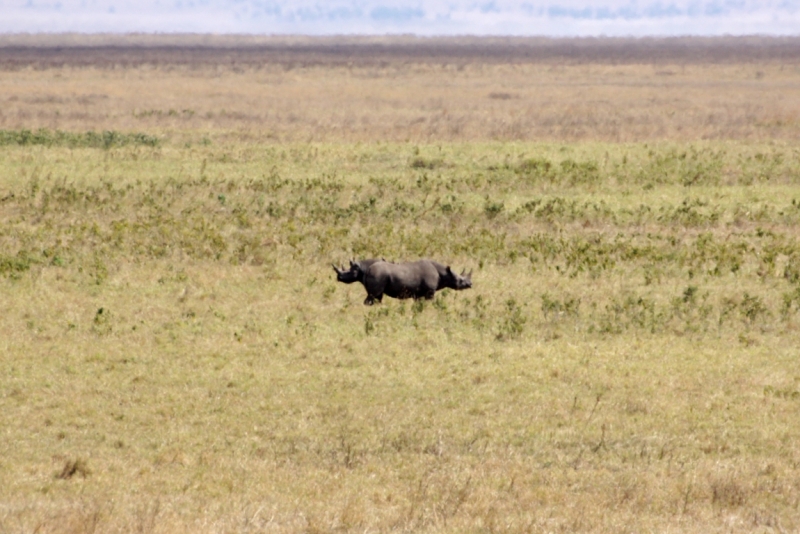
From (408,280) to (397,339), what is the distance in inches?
75.0

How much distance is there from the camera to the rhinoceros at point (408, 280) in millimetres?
15562

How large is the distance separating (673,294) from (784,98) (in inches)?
1645

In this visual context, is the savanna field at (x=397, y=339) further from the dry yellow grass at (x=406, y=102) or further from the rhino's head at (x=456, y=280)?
the dry yellow grass at (x=406, y=102)

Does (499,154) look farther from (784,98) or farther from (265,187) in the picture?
(784,98)

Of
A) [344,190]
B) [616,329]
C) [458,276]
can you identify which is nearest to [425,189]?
[344,190]

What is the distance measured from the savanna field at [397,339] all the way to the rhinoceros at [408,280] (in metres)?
0.36

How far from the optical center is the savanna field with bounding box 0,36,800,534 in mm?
8906

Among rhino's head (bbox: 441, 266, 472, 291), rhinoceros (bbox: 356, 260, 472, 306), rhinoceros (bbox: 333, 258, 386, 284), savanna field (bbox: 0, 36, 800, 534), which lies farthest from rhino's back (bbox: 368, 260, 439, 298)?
savanna field (bbox: 0, 36, 800, 534)

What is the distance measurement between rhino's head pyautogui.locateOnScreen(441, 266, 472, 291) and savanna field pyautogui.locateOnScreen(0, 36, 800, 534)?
23 cm

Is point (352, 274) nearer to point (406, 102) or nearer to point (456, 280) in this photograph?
point (456, 280)

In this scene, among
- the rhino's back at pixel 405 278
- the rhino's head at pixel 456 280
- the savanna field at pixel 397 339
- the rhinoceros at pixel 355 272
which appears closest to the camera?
the savanna field at pixel 397 339

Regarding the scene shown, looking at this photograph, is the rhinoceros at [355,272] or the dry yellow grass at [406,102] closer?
the rhinoceros at [355,272]

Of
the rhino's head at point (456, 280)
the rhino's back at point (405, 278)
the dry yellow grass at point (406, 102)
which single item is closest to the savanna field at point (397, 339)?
the rhino's head at point (456, 280)

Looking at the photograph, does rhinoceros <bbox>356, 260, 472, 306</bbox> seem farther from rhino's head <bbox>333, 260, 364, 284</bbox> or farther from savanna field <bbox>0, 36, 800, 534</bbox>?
savanna field <bbox>0, 36, 800, 534</bbox>
